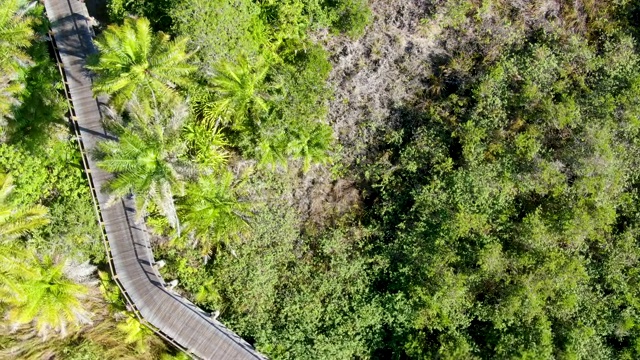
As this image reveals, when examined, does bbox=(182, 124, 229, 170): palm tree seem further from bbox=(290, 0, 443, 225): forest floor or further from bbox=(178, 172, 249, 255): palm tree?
bbox=(290, 0, 443, 225): forest floor

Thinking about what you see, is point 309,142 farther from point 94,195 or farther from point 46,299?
point 46,299

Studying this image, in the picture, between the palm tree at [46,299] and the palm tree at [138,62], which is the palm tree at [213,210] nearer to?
the palm tree at [138,62]

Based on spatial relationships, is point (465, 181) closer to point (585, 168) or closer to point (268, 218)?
point (585, 168)

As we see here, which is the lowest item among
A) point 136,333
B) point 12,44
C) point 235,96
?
point 136,333

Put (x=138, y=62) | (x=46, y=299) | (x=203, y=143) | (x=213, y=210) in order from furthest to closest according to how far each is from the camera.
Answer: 1. (x=203, y=143)
2. (x=213, y=210)
3. (x=46, y=299)
4. (x=138, y=62)

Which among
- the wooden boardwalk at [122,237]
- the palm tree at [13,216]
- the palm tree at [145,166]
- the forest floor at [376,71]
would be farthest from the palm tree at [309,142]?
the palm tree at [13,216]

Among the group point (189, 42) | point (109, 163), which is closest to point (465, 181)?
point (189, 42)

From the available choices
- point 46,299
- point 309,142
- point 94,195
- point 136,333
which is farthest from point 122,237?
point 309,142
